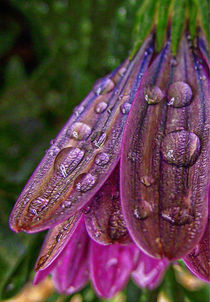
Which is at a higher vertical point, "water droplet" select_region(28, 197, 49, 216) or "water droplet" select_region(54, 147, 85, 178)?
"water droplet" select_region(28, 197, 49, 216)

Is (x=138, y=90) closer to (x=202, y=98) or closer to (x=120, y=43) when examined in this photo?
(x=202, y=98)

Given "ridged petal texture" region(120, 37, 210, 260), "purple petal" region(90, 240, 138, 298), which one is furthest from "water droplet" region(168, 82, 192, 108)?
"purple petal" region(90, 240, 138, 298)

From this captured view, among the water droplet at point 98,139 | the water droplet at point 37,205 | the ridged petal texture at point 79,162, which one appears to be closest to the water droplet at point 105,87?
the ridged petal texture at point 79,162

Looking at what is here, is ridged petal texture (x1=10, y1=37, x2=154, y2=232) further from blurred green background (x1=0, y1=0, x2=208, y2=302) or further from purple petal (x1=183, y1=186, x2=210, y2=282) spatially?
blurred green background (x1=0, y1=0, x2=208, y2=302)

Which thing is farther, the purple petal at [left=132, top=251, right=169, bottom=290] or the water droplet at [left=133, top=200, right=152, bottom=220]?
the purple petal at [left=132, top=251, right=169, bottom=290]

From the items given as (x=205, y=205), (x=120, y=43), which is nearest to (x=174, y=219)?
(x=205, y=205)

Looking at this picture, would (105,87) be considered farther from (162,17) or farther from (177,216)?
(177,216)

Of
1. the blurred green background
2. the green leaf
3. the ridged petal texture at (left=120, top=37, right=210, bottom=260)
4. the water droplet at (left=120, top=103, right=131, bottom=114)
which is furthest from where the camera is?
the blurred green background

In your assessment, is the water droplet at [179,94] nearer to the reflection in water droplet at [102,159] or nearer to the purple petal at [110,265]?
the reflection in water droplet at [102,159]
